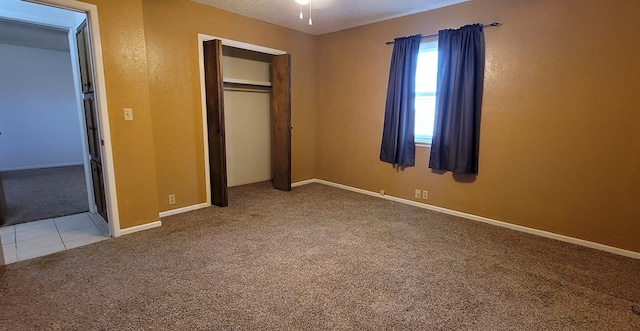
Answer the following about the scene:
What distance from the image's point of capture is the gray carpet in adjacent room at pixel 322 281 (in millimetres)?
1865

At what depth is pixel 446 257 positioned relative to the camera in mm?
2705

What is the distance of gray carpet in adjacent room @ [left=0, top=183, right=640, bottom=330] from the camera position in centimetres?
187

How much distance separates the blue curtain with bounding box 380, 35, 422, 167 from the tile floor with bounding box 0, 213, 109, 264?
11.7 ft

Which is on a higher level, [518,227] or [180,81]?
[180,81]

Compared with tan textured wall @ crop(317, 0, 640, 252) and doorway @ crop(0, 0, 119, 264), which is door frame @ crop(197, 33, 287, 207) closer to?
doorway @ crop(0, 0, 119, 264)

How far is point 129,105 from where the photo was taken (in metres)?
3.03

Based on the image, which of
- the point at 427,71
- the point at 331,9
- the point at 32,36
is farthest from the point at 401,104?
the point at 32,36

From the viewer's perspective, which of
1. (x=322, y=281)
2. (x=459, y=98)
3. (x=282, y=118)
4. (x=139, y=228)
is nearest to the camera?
(x=322, y=281)

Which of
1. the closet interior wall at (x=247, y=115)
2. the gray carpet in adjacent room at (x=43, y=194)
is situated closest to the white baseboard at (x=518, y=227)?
the closet interior wall at (x=247, y=115)

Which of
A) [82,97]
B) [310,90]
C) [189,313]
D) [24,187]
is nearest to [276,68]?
[310,90]

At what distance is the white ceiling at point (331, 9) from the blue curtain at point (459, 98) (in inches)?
19.1

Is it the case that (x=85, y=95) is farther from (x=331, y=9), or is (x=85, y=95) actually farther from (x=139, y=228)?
(x=331, y=9)

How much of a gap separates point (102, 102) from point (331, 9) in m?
2.79

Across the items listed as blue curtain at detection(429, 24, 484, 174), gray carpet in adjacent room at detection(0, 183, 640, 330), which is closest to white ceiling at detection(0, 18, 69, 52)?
gray carpet in adjacent room at detection(0, 183, 640, 330)
